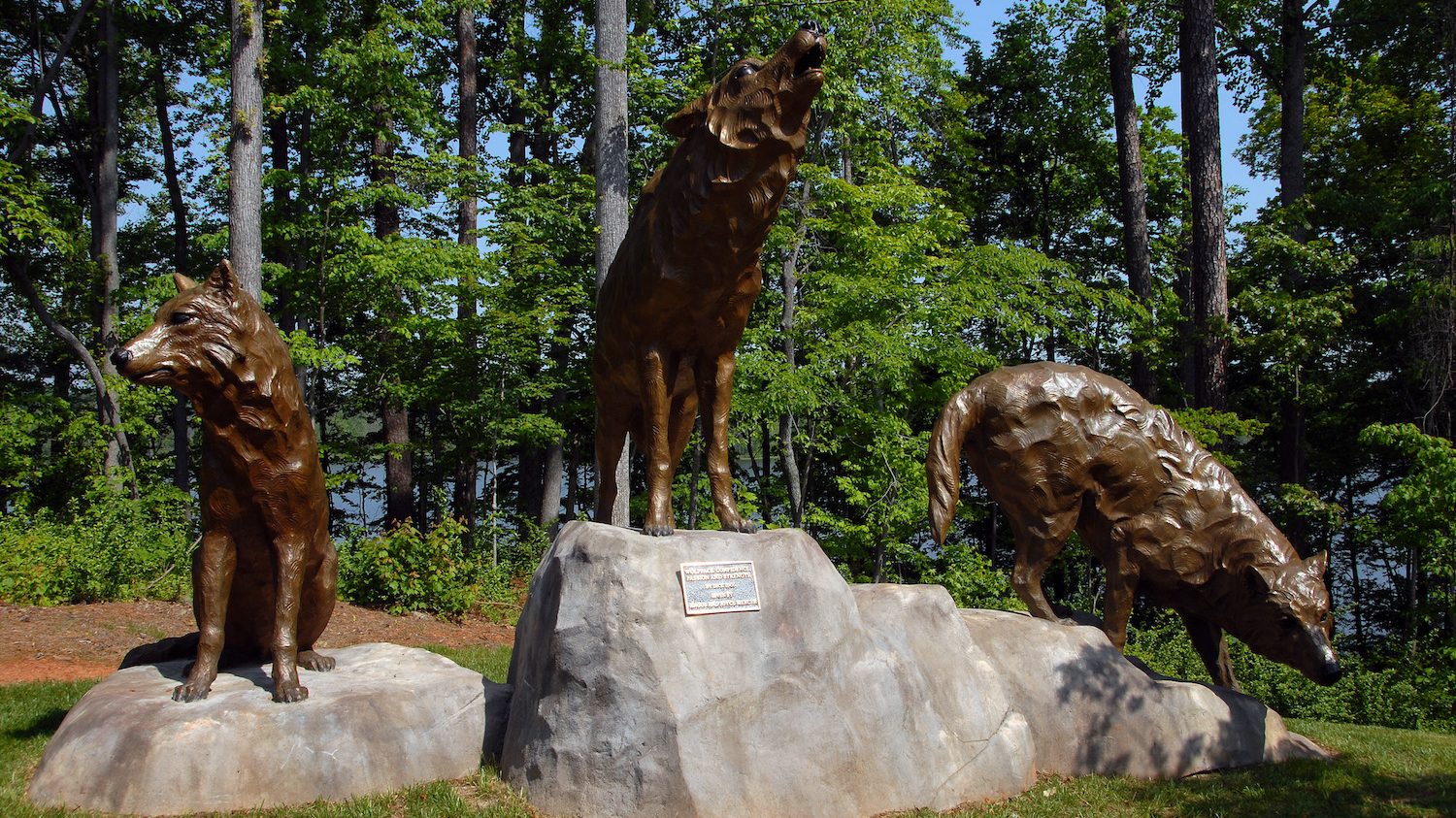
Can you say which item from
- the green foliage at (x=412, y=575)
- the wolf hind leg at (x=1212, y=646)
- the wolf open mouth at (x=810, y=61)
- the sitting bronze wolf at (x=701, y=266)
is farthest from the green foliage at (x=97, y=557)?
the wolf hind leg at (x=1212, y=646)

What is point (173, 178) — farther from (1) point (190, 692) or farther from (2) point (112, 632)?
(1) point (190, 692)

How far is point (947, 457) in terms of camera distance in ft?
20.9

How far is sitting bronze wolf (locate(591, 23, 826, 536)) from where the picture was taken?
441 cm

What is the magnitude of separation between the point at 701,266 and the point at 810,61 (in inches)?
45.3

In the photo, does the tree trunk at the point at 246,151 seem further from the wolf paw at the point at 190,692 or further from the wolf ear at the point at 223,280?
the wolf paw at the point at 190,692

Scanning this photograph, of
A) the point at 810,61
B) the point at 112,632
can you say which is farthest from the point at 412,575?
the point at 810,61

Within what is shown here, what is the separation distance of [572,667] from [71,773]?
2.45 metres

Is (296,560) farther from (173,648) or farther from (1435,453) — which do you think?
(1435,453)

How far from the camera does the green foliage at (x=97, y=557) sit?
10.3m

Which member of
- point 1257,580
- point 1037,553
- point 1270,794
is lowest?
point 1270,794

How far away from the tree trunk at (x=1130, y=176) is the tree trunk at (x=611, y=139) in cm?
919

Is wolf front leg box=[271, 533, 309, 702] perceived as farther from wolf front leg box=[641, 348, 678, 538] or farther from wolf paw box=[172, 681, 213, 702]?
wolf front leg box=[641, 348, 678, 538]

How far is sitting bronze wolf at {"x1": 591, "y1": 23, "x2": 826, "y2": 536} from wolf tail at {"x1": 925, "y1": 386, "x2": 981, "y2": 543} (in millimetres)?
1576

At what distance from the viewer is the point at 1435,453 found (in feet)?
30.8
